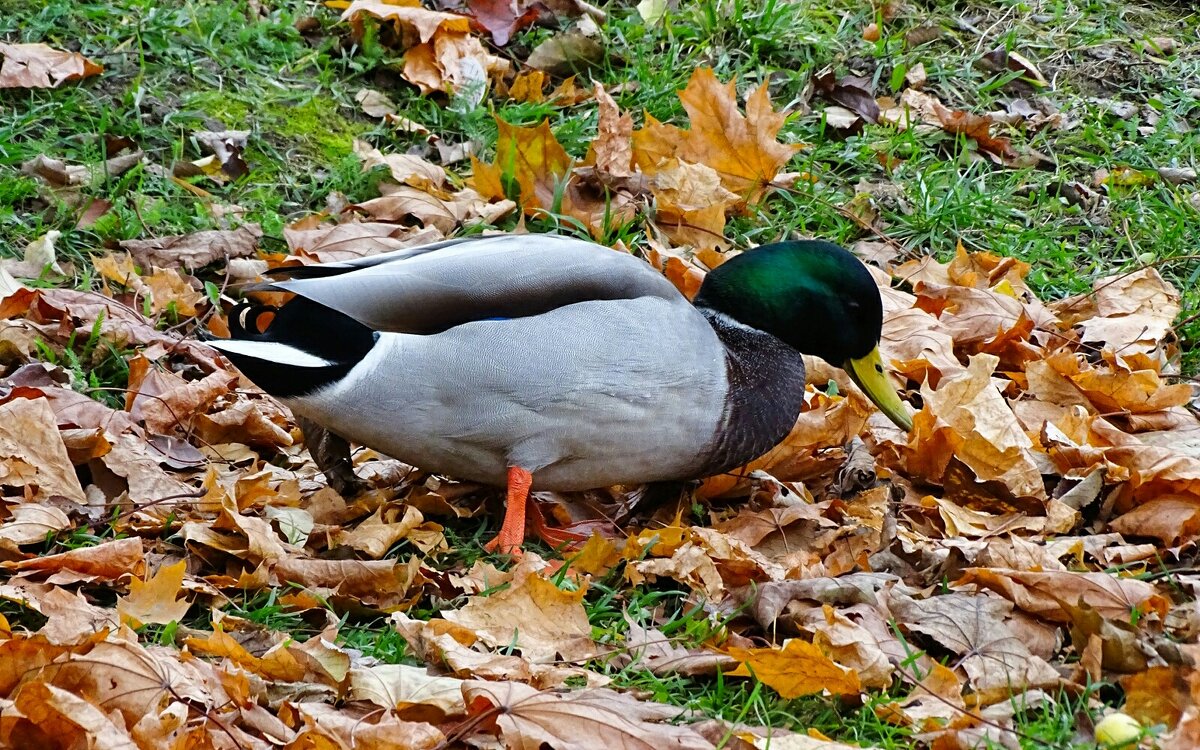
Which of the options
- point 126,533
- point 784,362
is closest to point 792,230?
point 784,362

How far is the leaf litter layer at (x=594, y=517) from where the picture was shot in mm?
2531

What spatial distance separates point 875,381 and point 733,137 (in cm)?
156

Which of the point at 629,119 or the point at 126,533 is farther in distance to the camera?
the point at 629,119

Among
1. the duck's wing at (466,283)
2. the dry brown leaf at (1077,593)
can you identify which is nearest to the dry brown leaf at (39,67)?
the duck's wing at (466,283)

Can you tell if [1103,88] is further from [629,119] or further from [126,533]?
[126,533]

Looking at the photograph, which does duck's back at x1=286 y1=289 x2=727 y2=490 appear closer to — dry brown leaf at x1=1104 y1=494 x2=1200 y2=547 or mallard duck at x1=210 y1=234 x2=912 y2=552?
mallard duck at x1=210 y1=234 x2=912 y2=552

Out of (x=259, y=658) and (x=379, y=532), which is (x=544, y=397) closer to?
(x=379, y=532)

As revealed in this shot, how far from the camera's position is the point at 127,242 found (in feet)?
15.9

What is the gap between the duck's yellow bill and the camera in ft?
13.0

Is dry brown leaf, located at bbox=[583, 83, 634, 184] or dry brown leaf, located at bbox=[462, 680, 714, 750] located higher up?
dry brown leaf, located at bbox=[462, 680, 714, 750]

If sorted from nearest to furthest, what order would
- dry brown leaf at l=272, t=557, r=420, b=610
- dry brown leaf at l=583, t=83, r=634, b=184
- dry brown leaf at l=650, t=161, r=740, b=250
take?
dry brown leaf at l=272, t=557, r=420, b=610, dry brown leaf at l=650, t=161, r=740, b=250, dry brown leaf at l=583, t=83, r=634, b=184

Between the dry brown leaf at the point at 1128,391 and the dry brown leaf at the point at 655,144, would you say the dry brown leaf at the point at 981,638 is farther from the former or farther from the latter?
the dry brown leaf at the point at 655,144

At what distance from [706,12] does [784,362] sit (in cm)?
265

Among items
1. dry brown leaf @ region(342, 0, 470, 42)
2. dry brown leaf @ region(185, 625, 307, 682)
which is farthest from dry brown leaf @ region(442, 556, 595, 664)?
dry brown leaf @ region(342, 0, 470, 42)
